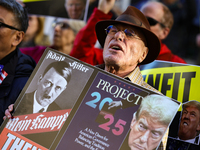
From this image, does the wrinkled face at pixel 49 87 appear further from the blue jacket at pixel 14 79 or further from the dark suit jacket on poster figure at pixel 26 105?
the blue jacket at pixel 14 79

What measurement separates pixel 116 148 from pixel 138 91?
1.46 feet

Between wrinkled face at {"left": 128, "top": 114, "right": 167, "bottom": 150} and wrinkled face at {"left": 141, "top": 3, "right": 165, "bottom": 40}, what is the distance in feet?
6.38

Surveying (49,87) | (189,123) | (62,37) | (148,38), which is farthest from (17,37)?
(189,123)

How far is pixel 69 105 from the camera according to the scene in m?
2.11

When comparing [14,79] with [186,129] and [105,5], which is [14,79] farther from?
[186,129]

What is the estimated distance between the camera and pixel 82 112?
2.08 metres

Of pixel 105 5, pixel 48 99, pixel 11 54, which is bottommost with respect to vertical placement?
pixel 48 99

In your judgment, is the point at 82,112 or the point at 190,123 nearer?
the point at 82,112

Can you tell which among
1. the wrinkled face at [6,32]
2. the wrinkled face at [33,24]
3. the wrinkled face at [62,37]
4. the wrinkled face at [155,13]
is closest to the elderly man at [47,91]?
the wrinkled face at [6,32]

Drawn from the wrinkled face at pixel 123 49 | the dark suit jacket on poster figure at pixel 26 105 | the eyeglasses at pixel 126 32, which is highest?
the eyeglasses at pixel 126 32

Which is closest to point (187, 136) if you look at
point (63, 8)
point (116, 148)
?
point (116, 148)

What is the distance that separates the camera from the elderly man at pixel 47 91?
2158 millimetres

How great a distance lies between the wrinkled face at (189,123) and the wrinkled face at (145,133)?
0.73 meters

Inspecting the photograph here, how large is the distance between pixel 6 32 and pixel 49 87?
0.81 meters
